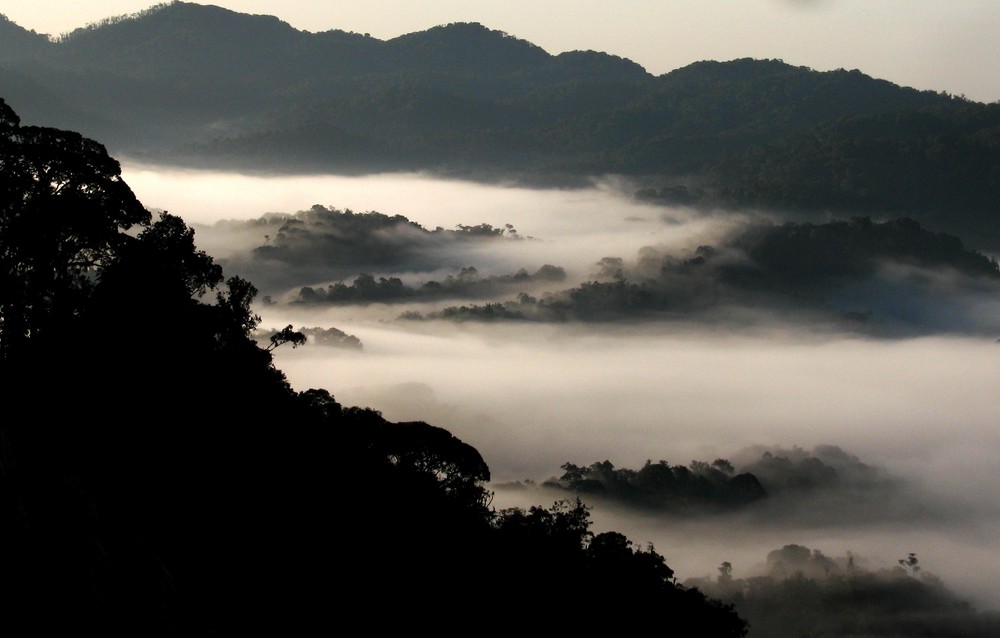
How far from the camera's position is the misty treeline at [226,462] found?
4209cm

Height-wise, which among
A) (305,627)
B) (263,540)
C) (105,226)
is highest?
(105,226)

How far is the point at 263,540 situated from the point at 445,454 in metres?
19.3

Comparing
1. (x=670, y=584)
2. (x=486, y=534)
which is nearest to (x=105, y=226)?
(x=486, y=534)

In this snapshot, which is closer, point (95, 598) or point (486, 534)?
point (95, 598)

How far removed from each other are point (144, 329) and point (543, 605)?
20.9 meters

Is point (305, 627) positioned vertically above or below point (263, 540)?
below

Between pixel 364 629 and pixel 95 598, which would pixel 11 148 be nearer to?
pixel 364 629

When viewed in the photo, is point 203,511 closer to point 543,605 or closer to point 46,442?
point 46,442

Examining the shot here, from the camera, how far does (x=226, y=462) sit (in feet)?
162

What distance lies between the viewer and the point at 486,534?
54562 millimetres

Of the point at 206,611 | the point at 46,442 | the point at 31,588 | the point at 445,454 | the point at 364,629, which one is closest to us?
the point at 31,588

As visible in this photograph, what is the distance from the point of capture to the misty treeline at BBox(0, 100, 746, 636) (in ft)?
138

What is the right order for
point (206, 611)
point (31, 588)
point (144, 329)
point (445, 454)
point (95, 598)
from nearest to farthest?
1. point (31, 588)
2. point (95, 598)
3. point (206, 611)
4. point (144, 329)
5. point (445, 454)

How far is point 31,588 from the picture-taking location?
25453 mm
